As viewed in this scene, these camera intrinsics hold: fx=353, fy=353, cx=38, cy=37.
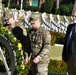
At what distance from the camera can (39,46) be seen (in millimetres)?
5012

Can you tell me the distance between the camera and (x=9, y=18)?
206 inches

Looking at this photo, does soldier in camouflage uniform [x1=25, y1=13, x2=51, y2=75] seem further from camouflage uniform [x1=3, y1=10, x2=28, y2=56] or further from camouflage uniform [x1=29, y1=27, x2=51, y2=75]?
camouflage uniform [x1=3, y1=10, x2=28, y2=56]

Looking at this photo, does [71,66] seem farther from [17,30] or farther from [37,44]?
[17,30]

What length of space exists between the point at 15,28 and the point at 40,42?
0.72 meters

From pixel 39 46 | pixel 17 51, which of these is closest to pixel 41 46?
pixel 39 46

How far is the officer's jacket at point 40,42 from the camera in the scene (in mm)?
4930

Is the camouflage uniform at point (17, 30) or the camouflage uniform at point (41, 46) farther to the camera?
the camouflage uniform at point (17, 30)

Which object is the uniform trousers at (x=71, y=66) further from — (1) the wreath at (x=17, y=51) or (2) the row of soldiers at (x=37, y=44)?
(1) the wreath at (x=17, y=51)

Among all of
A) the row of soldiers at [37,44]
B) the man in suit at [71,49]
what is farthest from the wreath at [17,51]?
the man in suit at [71,49]

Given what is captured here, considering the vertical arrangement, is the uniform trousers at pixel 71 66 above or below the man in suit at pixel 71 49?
below

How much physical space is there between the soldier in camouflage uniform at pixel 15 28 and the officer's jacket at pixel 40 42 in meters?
0.25

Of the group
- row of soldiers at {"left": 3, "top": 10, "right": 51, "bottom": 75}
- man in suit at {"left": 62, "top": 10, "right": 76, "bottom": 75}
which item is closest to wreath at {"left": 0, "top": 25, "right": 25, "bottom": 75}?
row of soldiers at {"left": 3, "top": 10, "right": 51, "bottom": 75}

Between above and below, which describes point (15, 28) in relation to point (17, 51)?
above

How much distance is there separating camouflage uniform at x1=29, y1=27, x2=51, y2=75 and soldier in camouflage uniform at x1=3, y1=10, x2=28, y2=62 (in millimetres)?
258
